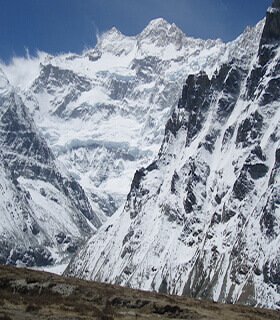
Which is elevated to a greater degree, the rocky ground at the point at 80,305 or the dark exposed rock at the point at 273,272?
the dark exposed rock at the point at 273,272

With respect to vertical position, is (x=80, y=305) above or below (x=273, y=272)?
below

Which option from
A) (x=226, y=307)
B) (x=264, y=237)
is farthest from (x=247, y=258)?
(x=226, y=307)

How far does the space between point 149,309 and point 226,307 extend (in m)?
11.9

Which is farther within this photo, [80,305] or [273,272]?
[273,272]

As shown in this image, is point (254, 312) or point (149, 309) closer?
point (149, 309)

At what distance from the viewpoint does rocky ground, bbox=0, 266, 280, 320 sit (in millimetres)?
43781

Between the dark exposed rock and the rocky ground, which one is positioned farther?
the dark exposed rock

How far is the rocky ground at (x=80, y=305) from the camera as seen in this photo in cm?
4378

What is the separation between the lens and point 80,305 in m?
47.6

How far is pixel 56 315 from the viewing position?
137 ft

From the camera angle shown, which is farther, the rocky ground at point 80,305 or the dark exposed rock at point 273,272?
the dark exposed rock at point 273,272

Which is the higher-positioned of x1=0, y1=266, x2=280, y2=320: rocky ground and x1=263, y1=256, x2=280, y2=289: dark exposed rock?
x1=263, y1=256, x2=280, y2=289: dark exposed rock

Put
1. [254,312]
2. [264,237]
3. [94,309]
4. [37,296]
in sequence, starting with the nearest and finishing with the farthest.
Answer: [94,309] < [37,296] < [254,312] < [264,237]

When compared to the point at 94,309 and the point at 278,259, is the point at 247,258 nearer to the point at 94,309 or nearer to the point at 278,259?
the point at 278,259
